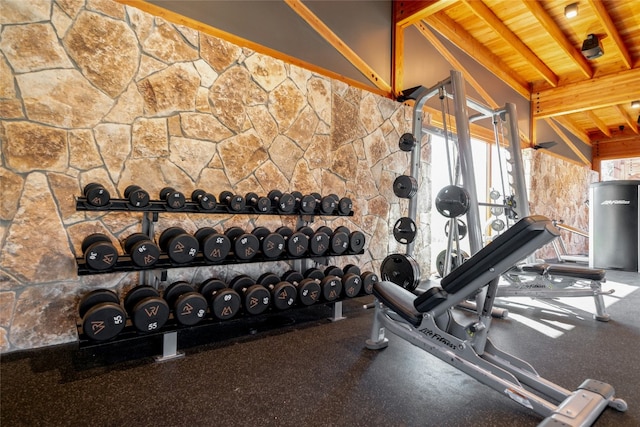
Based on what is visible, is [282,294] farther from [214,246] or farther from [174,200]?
[174,200]

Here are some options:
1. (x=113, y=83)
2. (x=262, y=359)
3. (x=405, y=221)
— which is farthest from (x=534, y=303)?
(x=113, y=83)

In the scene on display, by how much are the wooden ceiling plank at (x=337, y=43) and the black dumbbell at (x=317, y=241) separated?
199 cm

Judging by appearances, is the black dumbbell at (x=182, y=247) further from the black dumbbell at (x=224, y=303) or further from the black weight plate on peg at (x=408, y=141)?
the black weight plate on peg at (x=408, y=141)

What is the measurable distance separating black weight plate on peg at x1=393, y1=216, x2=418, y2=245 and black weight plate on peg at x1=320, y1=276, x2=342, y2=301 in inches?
35.5

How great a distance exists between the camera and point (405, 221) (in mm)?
3125

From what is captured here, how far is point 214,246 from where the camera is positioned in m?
2.11

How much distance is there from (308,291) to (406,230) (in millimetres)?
1211

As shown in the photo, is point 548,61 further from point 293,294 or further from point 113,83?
point 113,83

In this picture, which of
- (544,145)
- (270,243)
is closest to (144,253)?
(270,243)

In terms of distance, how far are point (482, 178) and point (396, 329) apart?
4958 millimetres

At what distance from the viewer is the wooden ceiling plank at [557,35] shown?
157 inches

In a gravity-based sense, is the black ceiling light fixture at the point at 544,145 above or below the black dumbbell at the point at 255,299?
above

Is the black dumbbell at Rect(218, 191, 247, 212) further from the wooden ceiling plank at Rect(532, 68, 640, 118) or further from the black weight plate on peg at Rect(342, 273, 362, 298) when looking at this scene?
the wooden ceiling plank at Rect(532, 68, 640, 118)

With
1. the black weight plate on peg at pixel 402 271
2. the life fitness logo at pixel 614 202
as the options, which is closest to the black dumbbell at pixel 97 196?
the black weight plate on peg at pixel 402 271
